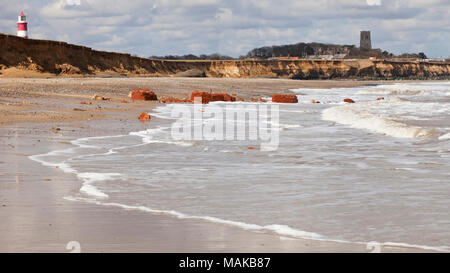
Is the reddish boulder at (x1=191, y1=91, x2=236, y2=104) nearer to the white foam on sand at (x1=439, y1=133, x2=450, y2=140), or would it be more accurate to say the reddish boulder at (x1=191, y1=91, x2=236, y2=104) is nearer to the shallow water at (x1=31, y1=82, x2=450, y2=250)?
the shallow water at (x1=31, y1=82, x2=450, y2=250)

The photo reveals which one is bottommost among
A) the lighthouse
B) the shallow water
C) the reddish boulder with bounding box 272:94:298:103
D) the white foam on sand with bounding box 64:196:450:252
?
the white foam on sand with bounding box 64:196:450:252

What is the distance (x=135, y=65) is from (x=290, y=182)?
6154 cm

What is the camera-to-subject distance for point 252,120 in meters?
17.9

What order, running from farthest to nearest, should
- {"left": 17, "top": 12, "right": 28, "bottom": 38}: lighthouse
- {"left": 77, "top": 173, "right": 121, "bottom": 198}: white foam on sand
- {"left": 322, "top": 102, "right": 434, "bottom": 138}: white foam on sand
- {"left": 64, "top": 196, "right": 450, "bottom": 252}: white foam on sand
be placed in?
1. {"left": 17, "top": 12, "right": 28, "bottom": 38}: lighthouse
2. {"left": 322, "top": 102, "right": 434, "bottom": 138}: white foam on sand
3. {"left": 77, "top": 173, "right": 121, "bottom": 198}: white foam on sand
4. {"left": 64, "top": 196, "right": 450, "bottom": 252}: white foam on sand

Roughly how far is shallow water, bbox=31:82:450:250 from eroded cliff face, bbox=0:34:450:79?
38164 millimetres

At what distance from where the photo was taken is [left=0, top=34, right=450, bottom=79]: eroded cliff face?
49.7 metres

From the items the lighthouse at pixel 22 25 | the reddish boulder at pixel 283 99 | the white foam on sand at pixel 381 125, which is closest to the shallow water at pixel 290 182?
the white foam on sand at pixel 381 125

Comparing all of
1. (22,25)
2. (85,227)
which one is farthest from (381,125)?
(22,25)

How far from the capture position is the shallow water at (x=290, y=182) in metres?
5.55

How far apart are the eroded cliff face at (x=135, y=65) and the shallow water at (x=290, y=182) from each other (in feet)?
125

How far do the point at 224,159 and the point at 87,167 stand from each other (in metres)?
2.20

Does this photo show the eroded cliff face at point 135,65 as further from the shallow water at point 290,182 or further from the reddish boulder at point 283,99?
the shallow water at point 290,182

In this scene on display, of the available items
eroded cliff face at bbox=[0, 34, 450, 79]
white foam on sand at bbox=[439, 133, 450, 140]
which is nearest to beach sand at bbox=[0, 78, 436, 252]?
white foam on sand at bbox=[439, 133, 450, 140]
